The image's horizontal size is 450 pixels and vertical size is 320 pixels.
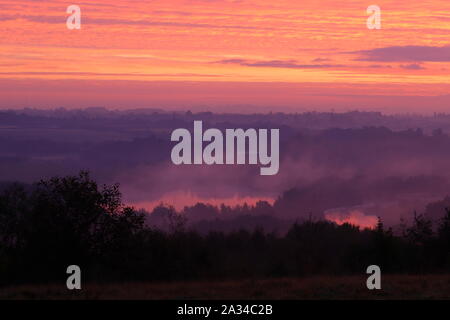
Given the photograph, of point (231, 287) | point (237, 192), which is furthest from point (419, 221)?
point (237, 192)

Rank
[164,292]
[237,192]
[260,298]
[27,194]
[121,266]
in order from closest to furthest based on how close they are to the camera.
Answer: [260,298] < [164,292] < [121,266] < [27,194] < [237,192]

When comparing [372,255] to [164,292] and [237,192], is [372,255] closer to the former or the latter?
[164,292]

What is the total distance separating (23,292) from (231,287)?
5747 mm

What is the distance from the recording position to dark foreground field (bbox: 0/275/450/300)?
55.4 ft

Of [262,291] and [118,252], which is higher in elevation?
[118,252]

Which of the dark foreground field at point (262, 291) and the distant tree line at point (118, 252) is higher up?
the distant tree line at point (118, 252)

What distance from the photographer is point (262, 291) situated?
17750 millimetres

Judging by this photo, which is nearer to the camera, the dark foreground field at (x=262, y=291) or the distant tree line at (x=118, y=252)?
the dark foreground field at (x=262, y=291)

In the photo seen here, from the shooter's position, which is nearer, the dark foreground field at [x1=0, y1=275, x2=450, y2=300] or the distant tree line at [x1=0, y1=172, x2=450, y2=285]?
the dark foreground field at [x1=0, y1=275, x2=450, y2=300]

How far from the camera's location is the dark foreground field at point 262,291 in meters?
16.9

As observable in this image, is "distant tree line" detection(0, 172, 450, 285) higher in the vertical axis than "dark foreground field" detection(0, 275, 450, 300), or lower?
higher

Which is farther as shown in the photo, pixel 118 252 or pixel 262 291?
pixel 118 252

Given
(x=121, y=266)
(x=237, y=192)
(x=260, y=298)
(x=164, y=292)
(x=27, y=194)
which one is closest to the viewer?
(x=260, y=298)

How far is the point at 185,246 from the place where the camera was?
28.6m
